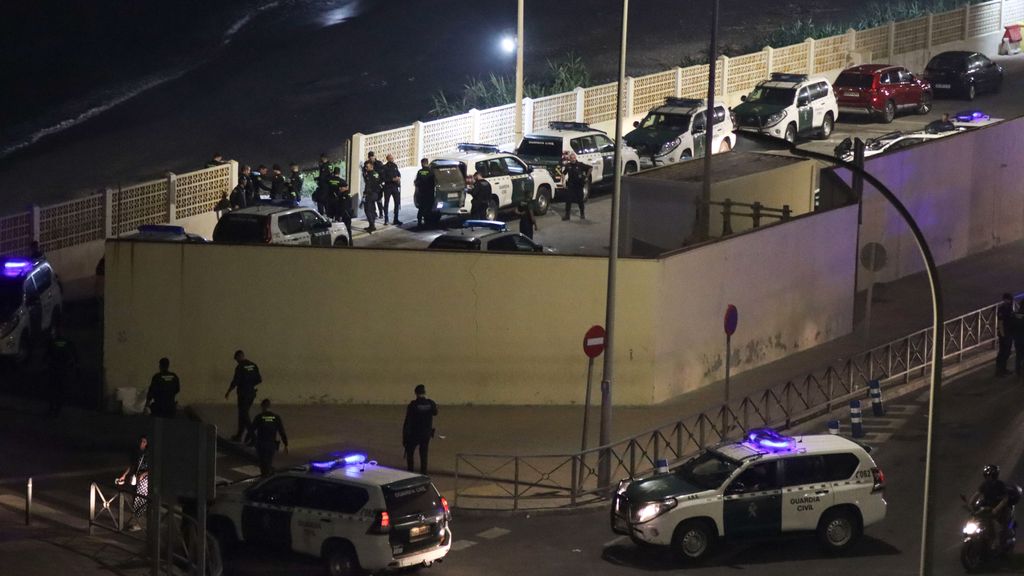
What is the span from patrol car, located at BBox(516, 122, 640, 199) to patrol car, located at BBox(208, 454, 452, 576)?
70.2 feet

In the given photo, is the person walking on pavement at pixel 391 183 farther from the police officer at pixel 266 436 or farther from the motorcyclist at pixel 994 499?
the motorcyclist at pixel 994 499

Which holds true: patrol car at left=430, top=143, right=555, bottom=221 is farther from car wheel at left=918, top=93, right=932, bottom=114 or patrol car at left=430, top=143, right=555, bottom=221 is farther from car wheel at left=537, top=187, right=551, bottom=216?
car wheel at left=918, top=93, right=932, bottom=114

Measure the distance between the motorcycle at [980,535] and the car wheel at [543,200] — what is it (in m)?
20.8

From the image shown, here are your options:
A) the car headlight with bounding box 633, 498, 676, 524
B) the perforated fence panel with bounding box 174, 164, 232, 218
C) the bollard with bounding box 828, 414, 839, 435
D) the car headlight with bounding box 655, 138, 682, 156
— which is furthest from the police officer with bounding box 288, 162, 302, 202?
the car headlight with bounding box 633, 498, 676, 524

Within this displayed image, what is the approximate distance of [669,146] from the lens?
41.9m

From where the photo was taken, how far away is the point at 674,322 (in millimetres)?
28500

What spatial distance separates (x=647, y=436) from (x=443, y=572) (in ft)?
22.0

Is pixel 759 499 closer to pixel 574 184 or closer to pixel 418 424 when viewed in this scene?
pixel 418 424

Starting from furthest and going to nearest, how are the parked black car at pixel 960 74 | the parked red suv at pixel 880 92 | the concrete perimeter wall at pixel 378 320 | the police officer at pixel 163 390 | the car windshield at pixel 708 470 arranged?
the parked black car at pixel 960 74, the parked red suv at pixel 880 92, the concrete perimeter wall at pixel 378 320, the police officer at pixel 163 390, the car windshield at pixel 708 470

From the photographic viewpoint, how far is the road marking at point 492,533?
21.3 metres

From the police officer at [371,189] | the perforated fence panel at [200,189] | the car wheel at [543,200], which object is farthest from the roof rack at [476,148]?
the perforated fence panel at [200,189]

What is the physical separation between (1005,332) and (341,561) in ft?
49.3

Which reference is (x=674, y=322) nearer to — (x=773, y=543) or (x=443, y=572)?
(x=773, y=543)

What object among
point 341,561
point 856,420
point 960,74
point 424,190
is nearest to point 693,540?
point 341,561
